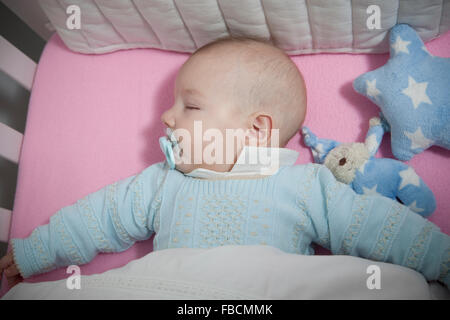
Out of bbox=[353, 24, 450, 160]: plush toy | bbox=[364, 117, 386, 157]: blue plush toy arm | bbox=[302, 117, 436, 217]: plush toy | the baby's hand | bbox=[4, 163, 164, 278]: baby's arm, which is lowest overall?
the baby's hand

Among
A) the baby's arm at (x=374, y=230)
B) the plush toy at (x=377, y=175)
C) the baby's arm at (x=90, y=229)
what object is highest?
the plush toy at (x=377, y=175)

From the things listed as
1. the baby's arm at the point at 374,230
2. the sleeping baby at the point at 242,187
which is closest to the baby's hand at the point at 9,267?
the sleeping baby at the point at 242,187

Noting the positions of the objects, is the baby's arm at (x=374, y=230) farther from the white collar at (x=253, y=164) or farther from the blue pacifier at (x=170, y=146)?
the blue pacifier at (x=170, y=146)

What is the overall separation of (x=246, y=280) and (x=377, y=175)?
0.40m

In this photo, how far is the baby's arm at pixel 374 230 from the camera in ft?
2.37

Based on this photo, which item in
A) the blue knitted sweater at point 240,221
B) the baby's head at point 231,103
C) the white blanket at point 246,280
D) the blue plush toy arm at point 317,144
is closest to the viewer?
the white blanket at point 246,280

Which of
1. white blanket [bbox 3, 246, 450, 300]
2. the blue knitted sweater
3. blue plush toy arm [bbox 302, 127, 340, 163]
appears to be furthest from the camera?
blue plush toy arm [bbox 302, 127, 340, 163]

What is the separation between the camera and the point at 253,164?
88 cm

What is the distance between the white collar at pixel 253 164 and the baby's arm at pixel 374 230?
10 cm

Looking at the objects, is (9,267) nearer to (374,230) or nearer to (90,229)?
(90,229)

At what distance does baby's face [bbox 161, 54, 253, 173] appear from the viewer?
861mm

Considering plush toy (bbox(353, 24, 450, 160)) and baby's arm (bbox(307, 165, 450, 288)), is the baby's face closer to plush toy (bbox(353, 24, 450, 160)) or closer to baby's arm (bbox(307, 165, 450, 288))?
baby's arm (bbox(307, 165, 450, 288))
